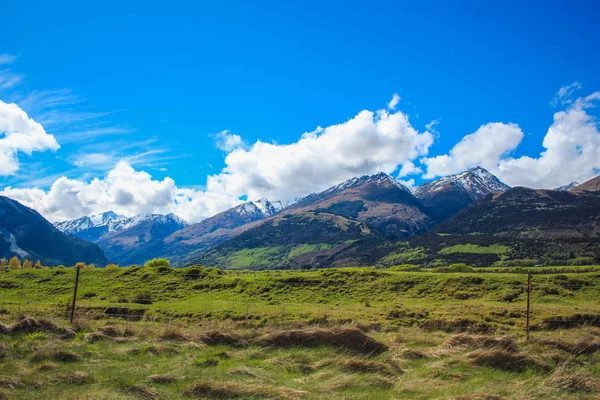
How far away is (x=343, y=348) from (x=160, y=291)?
41.2 meters

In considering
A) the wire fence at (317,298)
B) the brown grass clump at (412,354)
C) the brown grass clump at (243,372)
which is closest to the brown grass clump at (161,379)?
the brown grass clump at (243,372)

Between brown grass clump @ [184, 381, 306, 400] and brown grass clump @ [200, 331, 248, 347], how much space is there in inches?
212

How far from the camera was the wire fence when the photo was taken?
33.7 meters

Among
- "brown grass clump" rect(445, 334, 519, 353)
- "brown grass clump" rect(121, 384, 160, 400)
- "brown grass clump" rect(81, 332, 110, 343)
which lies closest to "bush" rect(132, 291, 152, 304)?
"brown grass clump" rect(81, 332, 110, 343)

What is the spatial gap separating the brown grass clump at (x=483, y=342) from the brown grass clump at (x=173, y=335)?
11.2m

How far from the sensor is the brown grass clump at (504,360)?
13.8 meters

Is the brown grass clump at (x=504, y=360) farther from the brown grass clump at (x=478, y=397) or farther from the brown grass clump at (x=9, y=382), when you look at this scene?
the brown grass clump at (x=9, y=382)

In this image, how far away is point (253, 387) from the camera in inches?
430

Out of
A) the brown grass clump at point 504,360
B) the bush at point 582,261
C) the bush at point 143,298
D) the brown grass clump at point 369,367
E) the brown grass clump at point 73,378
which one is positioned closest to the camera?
the brown grass clump at point 73,378

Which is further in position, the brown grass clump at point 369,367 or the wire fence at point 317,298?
the wire fence at point 317,298

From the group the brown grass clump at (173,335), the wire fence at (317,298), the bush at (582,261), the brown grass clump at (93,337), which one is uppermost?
the brown grass clump at (93,337)

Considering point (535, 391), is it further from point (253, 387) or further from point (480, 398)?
point (253, 387)

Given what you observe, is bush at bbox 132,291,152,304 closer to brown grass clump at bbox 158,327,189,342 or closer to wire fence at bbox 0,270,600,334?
wire fence at bbox 0,270,600,334

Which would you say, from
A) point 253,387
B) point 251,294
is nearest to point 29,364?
point 253,387
